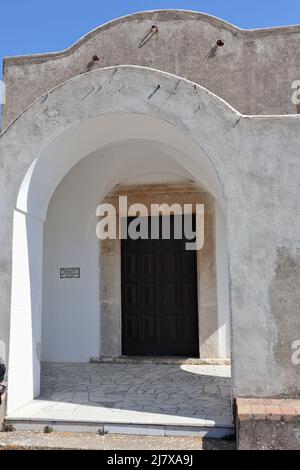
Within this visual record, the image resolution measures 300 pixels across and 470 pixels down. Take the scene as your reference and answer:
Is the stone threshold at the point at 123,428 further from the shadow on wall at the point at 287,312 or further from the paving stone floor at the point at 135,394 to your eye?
the shadow on wall at the point at 287,312

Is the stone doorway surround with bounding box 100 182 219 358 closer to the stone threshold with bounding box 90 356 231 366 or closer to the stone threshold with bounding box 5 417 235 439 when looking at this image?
the stone threshold with bounding box 90 356 231 366

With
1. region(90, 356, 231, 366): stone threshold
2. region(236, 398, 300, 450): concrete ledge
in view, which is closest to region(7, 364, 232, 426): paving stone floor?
region(90, 356, 231, 366): stone threshold

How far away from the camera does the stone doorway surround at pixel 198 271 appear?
888cm

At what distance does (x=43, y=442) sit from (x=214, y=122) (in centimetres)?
408

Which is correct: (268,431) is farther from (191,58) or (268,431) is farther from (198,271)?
(191,58)

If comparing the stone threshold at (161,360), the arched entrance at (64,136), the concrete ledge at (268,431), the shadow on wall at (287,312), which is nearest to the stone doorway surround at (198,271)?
the stone threshold at (161,360)

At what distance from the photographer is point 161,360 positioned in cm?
883

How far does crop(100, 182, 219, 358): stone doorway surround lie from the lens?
888 centimetres

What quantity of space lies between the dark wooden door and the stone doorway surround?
23 cm

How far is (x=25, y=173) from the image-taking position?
18.6 ft

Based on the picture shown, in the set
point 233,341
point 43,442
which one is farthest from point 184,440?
point 43,442

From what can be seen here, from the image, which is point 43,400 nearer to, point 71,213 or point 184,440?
point 184,440

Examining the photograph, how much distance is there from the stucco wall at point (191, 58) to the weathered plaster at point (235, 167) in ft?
10.6

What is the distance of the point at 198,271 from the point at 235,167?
419cm
